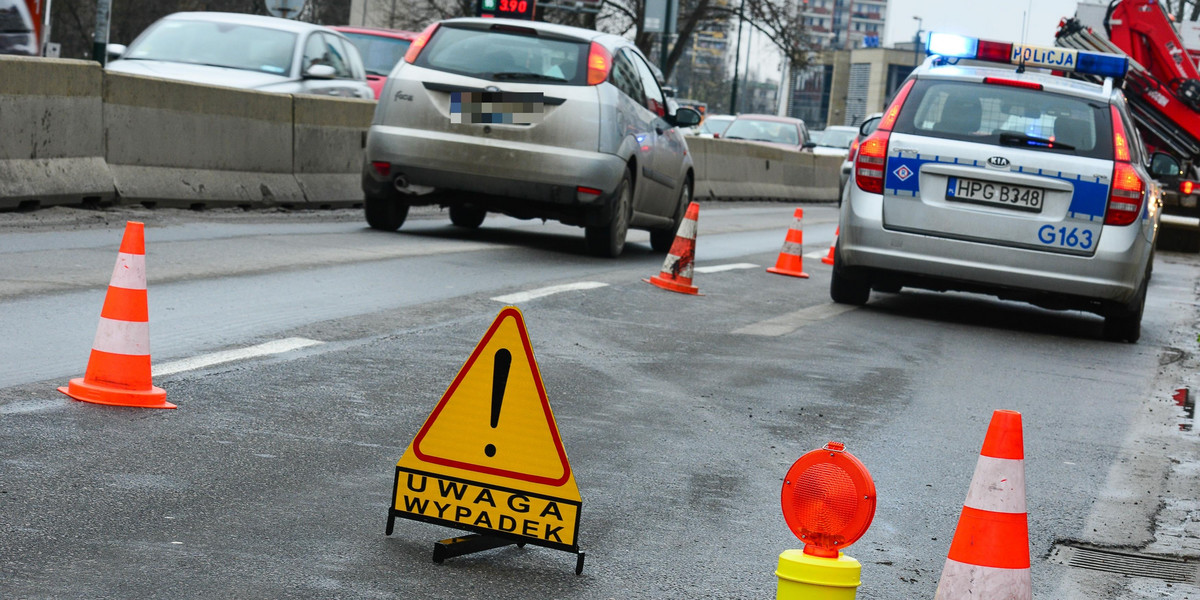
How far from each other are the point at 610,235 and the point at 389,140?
1.84 m

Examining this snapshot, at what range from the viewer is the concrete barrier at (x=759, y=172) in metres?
28.4

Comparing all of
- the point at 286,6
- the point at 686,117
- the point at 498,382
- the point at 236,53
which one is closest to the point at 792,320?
the point at 686,117

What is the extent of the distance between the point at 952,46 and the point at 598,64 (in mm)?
2686

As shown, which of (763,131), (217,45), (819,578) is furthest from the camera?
(763,131)

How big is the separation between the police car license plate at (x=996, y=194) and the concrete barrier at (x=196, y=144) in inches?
258

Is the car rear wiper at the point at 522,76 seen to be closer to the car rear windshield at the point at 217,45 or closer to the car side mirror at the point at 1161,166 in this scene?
the car side mirror at the point at 1161,166

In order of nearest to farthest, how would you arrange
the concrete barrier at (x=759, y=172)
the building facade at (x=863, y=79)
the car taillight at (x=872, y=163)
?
the car taillight at (x=872, y=163) < the concrete barrier at (x=759, y=172) < the building facade at (x=863, y=79)

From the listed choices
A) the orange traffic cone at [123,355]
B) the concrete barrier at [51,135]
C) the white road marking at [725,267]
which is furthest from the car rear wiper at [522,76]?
the orange traffic cone at [123,355]

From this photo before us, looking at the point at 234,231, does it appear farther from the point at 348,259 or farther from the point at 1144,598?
the point at 1144,598

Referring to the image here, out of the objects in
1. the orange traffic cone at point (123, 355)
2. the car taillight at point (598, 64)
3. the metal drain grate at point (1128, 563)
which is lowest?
the metal drain grate at point (1128, 563)

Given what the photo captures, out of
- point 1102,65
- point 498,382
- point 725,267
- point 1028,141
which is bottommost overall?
point 725,267

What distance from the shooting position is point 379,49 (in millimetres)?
22625

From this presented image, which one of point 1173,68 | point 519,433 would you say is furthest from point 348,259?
point 1173,68

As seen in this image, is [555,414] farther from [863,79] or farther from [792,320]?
[863,79]
